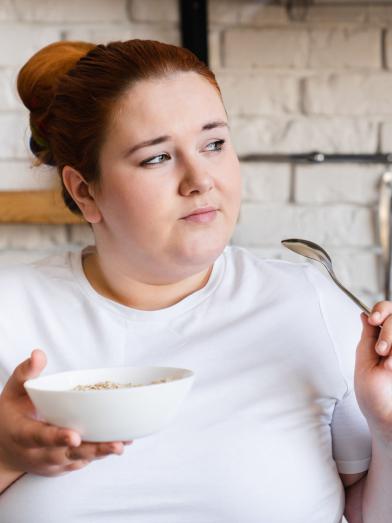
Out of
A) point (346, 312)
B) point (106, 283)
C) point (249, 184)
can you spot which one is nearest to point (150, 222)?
point (106, 283)

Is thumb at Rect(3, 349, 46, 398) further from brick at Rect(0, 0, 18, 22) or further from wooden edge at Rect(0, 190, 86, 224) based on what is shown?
brick at Rect(0, 0, 18, 22)

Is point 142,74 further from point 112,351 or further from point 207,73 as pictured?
point 112,351

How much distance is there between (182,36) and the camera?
69.3 inches

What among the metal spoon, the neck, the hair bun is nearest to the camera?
the metal spoon

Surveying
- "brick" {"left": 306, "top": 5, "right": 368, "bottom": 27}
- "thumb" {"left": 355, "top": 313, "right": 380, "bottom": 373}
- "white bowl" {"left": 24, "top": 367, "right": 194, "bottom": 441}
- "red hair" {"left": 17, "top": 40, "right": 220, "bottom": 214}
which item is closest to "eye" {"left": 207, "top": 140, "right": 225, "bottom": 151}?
"red hair" {"left": 17, "top": 40, "right": 220, "bottom": 214}

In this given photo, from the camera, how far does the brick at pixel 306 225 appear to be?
5.90 ft

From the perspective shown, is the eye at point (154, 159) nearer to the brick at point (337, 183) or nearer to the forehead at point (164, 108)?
the forehead at point (164, 108)

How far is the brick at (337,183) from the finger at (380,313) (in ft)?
2.50

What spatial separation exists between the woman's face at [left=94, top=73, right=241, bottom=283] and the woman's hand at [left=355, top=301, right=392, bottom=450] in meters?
0.23

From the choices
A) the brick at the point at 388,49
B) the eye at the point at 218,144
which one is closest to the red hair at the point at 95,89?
the eye at the point at 218,144

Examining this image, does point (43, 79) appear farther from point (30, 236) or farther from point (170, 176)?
point (30, 236)

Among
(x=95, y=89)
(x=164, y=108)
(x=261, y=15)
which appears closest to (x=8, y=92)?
(x=261, y=15)

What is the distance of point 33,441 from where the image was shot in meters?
0.95

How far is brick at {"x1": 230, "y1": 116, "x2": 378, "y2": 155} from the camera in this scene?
1784 mm
